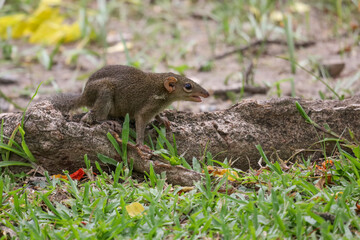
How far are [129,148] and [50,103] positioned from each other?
0.88 meters

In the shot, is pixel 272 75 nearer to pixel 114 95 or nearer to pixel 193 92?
pixel 193 92

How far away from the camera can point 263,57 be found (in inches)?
340

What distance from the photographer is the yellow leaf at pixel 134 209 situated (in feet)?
10.8

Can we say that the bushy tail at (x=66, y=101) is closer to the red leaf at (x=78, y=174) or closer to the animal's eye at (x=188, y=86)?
the red leaf at (x=78, y=174)

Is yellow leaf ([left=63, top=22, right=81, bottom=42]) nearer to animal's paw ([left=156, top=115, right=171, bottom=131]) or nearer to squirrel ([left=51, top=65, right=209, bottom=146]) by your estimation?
squirrel ([left=51, top=65, right=209, bottom=146])

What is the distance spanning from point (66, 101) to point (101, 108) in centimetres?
41

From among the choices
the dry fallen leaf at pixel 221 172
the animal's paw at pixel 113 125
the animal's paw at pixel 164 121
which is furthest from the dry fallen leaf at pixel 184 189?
the animal's paw at pixel 113 125

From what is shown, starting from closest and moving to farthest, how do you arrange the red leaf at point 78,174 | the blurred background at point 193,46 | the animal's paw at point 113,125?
the red leaf at point 78,174, the animal's paw at point 113,125, the blurred background at point 193,46

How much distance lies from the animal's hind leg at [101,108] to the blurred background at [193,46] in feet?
7.28

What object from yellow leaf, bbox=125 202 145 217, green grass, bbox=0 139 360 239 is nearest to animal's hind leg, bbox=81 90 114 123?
green grass, bbox=0 139 360 239

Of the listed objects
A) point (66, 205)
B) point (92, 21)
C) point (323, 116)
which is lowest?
point (66, 205)

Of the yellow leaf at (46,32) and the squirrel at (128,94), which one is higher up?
the yellow leaf at (46,32)

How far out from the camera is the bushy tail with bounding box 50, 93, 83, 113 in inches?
179

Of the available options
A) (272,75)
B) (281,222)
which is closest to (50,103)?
(281,222)
